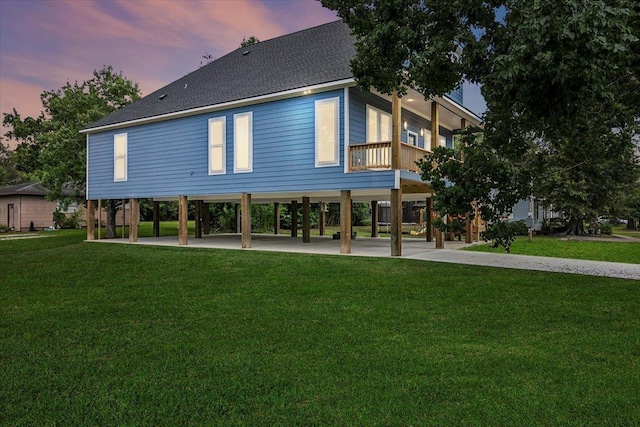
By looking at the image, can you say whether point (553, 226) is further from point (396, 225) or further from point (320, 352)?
point (320, 352)

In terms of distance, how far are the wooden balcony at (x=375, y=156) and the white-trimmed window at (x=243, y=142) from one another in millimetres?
3879

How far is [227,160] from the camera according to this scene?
48.2 feet

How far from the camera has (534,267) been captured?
9.34m

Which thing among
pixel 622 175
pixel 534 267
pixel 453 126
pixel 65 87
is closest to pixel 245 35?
pixel 65 87

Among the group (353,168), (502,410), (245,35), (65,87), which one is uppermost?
(245,35)

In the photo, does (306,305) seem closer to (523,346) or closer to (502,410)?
(523,346)

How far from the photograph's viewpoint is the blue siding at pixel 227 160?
12.7 m

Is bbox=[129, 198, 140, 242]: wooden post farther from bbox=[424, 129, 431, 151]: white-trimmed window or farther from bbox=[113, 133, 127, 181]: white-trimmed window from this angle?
bbox=[424, 129, 431, 151]: white-trimmed window

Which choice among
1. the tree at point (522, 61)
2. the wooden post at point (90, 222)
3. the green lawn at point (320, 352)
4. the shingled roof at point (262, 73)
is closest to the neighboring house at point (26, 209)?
the wooden post at point (90, 222)

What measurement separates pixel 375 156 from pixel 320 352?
8.69 metres

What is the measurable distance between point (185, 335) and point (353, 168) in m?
8.48

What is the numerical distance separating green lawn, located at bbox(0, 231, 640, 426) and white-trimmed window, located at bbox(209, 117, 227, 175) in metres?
7.86

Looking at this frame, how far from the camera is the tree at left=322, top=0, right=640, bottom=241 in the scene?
15.9 feet

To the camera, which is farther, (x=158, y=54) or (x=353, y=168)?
(x=158, y=54)
